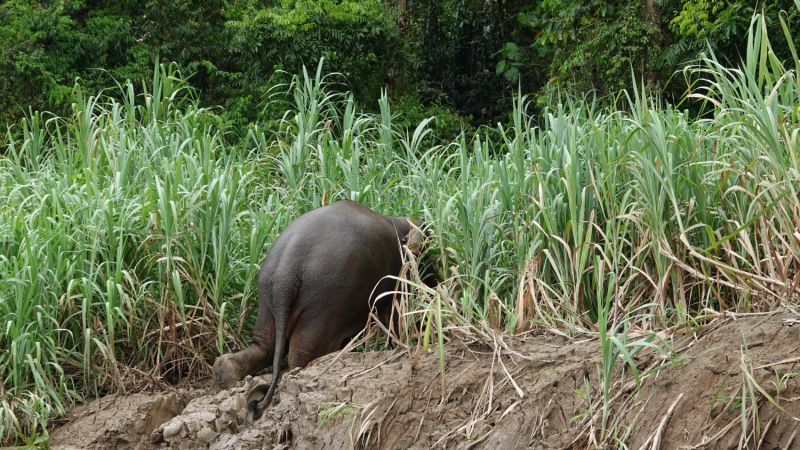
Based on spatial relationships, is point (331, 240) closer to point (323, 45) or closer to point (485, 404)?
point (485, 404)

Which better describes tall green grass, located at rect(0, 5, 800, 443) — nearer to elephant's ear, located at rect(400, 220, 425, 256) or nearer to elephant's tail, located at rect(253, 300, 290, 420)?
elephant's ear, located at rect(400, 220, 425, 256)

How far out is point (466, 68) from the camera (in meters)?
13.6

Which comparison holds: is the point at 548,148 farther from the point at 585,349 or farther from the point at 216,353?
the point at 216,353

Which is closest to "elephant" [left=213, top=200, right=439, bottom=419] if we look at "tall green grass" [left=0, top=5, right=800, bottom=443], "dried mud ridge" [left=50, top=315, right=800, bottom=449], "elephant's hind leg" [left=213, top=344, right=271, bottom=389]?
"elephant's hind leg" [left=213, top=344, right=271, bottom=389]

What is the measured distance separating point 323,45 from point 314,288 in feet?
20.9

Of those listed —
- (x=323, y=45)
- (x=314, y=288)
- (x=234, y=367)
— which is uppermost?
(x=323, y=45)

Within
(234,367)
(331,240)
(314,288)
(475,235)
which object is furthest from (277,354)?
(475,235)

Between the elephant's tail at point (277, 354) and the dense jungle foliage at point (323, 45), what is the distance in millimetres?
4556

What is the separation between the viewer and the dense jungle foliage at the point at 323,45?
860 cm

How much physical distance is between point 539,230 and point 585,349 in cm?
78

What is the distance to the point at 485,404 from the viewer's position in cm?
311

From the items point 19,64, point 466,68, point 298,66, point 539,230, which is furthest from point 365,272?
point 466,68

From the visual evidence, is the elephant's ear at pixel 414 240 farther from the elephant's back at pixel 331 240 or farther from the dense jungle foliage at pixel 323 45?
the dense jungle foliage at pixel 323 45

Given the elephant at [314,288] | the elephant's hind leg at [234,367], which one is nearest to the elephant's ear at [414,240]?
the elephant at [314,288]
